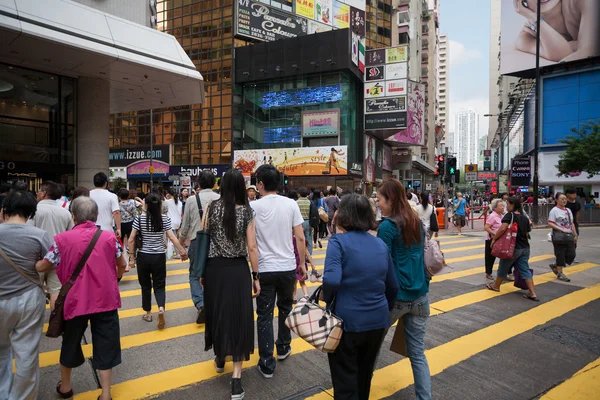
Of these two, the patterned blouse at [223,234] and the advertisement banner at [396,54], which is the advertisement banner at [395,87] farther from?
the patterned blouse at [223,234]

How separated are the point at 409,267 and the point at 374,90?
117ft

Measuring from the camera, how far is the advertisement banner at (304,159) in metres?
33.3

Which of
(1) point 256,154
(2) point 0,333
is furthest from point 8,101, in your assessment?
(1) point 256,154

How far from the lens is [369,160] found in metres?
38.7

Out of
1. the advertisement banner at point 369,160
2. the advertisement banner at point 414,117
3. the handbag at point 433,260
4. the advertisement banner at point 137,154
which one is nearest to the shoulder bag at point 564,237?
the handbag at point 433,260

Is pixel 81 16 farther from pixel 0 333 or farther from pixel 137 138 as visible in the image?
pixel 137 138

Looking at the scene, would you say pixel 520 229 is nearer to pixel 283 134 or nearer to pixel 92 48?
pixel 92 48

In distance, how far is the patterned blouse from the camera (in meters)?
3.50

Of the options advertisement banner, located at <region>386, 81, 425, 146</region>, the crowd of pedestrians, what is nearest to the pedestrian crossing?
the crowd of pedestrians

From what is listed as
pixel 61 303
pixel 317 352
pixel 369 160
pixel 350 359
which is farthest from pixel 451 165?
pixel 369 160

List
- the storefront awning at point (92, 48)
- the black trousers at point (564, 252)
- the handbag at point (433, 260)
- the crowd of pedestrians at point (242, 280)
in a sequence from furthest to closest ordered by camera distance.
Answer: the storefront awning at point (92, 48), the black trousers at point (564, 252), the handbag at point (433, 260), the crowd of pedestrians at point (242, 280)

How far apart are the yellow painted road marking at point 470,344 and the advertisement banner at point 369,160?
3106 centimetres

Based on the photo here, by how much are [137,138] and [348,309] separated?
49.0 m

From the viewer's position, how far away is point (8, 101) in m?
14.7
